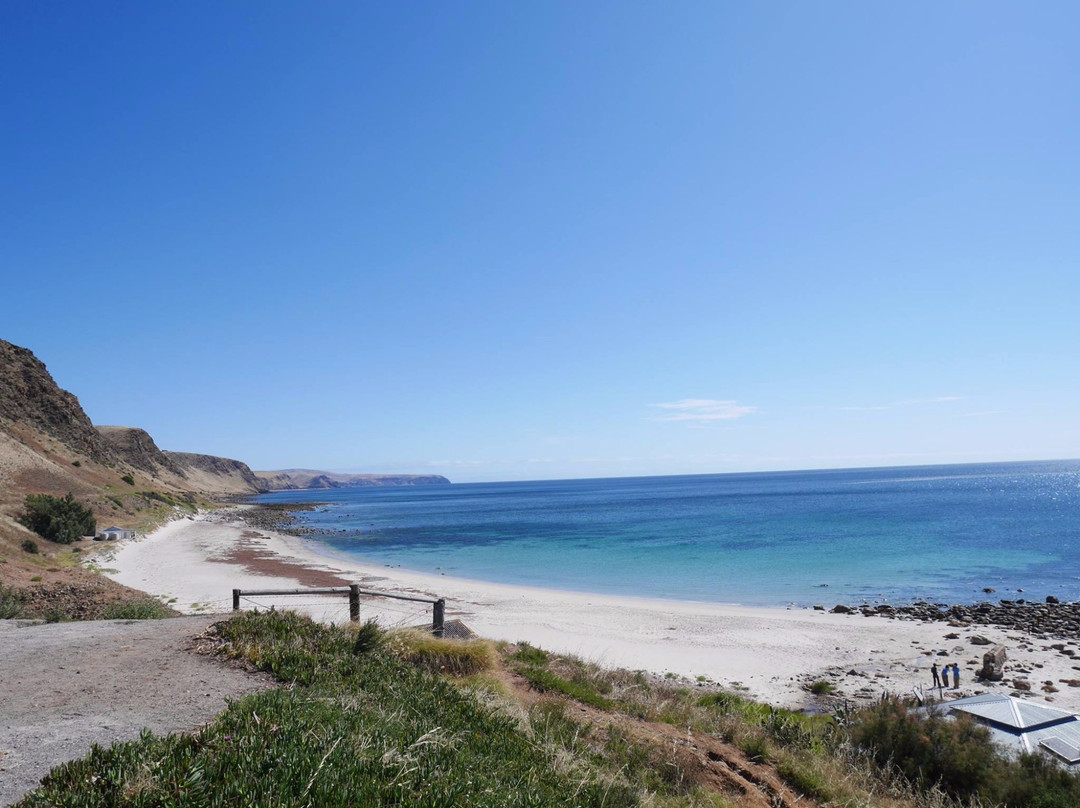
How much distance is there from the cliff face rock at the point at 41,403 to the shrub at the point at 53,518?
31960 mm

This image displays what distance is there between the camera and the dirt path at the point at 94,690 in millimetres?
4949

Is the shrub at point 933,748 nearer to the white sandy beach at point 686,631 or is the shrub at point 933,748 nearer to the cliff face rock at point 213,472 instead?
the white sandy beach at point 686,631

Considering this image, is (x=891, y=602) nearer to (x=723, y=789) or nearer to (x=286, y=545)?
(x=723, y=789)

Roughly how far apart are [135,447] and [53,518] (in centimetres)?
7988

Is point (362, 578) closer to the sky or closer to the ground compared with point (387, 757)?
closer to the ground

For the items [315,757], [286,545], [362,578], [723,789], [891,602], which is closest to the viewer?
[315,757]

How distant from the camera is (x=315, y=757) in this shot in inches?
163

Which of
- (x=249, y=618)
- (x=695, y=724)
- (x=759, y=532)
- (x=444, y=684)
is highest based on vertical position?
(x=249, y=618)

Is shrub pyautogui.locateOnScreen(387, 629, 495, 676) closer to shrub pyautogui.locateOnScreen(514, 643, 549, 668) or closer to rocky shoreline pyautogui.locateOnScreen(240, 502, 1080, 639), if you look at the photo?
shrub pyautogui.locateOnScreen(514, 643, 549, 668)

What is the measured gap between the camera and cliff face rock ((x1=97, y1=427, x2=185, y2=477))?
9625cm

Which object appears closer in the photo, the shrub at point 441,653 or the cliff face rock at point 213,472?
the shrub at point 441,653

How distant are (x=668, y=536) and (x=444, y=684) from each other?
5184 cm

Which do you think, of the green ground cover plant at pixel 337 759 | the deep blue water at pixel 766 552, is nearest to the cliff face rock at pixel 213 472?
the deep blue water at pixel 766 552

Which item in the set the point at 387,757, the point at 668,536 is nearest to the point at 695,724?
the point at 387,757
